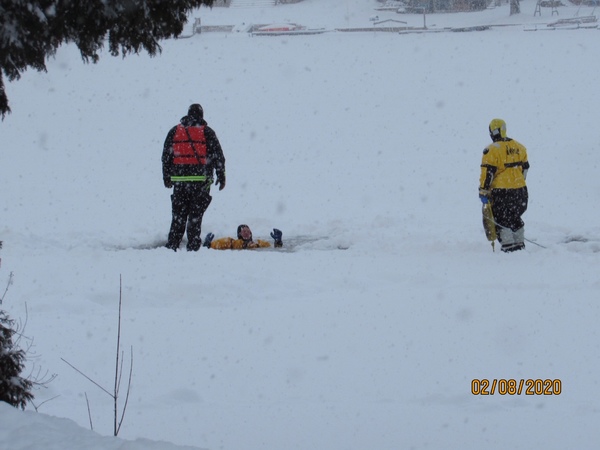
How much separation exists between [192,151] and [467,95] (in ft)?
53.3

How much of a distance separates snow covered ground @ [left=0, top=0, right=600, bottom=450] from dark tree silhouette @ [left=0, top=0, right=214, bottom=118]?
1.56 metres

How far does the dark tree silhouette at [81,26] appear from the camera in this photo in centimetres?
307

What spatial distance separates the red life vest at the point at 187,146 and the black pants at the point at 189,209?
0.94 ft

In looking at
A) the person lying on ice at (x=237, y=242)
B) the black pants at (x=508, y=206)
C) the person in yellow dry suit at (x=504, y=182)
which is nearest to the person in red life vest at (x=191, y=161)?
the person lying on ice at (x=237, y=242)

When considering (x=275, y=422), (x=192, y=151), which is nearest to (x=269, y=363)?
(x=275, y=422)

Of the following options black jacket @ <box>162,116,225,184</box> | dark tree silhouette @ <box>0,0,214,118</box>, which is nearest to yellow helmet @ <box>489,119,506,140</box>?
black jacket @ <box>162,116,225,184</box>

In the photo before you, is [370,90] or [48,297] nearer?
[48,297]

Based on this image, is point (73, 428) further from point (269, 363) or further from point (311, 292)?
point (311, 292)

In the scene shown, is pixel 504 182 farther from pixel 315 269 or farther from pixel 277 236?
pixel 277 236

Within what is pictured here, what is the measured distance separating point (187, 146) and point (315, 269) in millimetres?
2366

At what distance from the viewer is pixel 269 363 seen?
18.7ft

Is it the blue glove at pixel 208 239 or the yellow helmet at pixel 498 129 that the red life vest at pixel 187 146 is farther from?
the yellow helmet at pixel 498 129

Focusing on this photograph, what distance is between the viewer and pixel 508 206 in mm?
9172

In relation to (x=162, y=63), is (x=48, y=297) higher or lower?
lower
